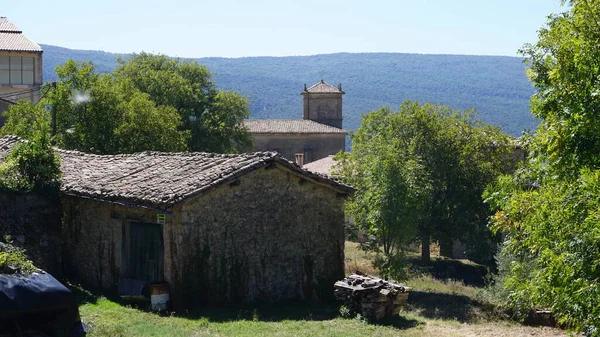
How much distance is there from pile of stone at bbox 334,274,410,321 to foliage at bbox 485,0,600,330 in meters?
3.99

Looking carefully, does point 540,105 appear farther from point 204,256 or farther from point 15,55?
point 15,55

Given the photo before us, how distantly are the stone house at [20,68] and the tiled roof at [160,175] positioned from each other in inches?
1438

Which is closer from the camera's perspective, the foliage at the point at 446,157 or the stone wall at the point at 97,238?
the stone wall at the point at 97,238

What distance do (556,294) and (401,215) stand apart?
10999 millimetres

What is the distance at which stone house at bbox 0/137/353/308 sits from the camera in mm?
17156

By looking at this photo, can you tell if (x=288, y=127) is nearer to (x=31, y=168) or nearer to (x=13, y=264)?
(x=31, y=168)

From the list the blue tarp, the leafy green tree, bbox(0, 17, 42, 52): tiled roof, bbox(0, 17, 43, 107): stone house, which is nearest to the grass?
the blue tarp

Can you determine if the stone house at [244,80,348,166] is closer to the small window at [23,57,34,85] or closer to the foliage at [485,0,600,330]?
the small window at [23,57,34,85]

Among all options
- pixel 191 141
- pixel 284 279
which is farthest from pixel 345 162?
pixel 191 141

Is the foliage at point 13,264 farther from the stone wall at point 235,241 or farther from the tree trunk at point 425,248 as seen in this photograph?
the tree trunk at point 425,248

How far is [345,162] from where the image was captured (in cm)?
3108

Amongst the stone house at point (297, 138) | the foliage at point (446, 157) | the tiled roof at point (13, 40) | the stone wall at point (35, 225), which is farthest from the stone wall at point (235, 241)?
the stone house at point (297, 138)

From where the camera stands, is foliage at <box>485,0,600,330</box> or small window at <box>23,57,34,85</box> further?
small window at <box>23,57,34,85</box>

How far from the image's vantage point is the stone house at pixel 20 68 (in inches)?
2219
